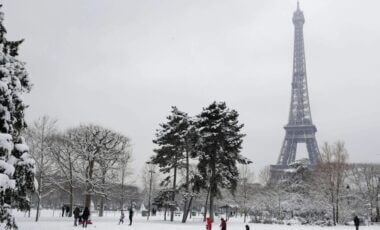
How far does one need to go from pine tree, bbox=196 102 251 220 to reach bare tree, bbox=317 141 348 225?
1343 centimetres

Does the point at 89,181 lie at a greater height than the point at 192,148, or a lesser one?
lesser

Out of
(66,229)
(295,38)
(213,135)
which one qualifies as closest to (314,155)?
(295,38)

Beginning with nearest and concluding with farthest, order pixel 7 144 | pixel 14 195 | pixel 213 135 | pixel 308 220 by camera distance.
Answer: pixel 7 144 < pixel 14 195 < pixel 213 135 < pixel 308 220

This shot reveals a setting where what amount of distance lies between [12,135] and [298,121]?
10548 cm

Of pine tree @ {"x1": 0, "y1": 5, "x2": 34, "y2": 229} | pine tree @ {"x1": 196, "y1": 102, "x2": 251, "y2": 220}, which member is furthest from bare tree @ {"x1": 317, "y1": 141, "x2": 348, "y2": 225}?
pine tree @ {"x1": 0, "y1": 5, "x2": 34, "y2": 229}

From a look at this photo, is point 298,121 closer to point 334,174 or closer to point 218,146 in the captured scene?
point 334,174

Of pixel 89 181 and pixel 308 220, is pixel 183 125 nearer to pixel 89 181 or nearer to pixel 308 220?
pixel 89 181

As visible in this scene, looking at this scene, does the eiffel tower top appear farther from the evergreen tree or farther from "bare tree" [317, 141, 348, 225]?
the evergreen tree

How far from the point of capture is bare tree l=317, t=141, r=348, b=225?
46094mm

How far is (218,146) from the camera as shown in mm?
40562

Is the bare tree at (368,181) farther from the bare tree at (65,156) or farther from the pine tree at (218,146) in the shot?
the bare tree at (65,156)

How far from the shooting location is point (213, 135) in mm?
39719

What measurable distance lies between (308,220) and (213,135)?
17925 mm

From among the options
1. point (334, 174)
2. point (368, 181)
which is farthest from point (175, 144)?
point (368, 181)
